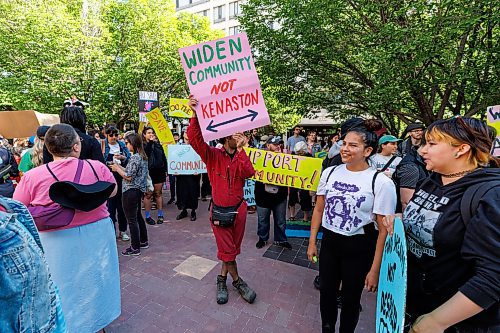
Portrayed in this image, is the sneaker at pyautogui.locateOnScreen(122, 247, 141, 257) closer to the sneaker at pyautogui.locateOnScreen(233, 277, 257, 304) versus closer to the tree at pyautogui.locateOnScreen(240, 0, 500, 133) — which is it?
the sneaker at pyautogui.locateOnScreen(233, 277, 257, 304)

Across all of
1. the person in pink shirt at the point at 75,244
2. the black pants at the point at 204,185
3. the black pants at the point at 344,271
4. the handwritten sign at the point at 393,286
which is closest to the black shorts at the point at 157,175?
the black pants at the point at 204,185

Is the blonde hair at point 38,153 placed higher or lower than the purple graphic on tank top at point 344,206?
higher

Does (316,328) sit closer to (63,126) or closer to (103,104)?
(63,126)

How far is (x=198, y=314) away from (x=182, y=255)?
1528 mm

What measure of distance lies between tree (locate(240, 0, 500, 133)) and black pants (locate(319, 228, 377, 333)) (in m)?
5.23

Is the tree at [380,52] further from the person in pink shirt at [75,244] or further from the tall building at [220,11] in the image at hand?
the tall building at [220,11]

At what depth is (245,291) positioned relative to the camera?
3252 mm

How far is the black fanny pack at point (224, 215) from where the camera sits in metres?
2.93

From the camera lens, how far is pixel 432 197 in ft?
4.94

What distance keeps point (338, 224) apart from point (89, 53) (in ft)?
49.3

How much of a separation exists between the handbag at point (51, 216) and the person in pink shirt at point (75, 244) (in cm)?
5

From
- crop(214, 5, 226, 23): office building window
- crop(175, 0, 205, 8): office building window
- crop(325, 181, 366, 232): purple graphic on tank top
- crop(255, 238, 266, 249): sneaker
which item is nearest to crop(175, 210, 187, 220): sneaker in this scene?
crop(255, 238, 266, 249): sneaker

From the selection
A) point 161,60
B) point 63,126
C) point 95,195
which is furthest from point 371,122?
point 161,60

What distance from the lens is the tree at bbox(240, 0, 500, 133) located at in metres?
5.87
